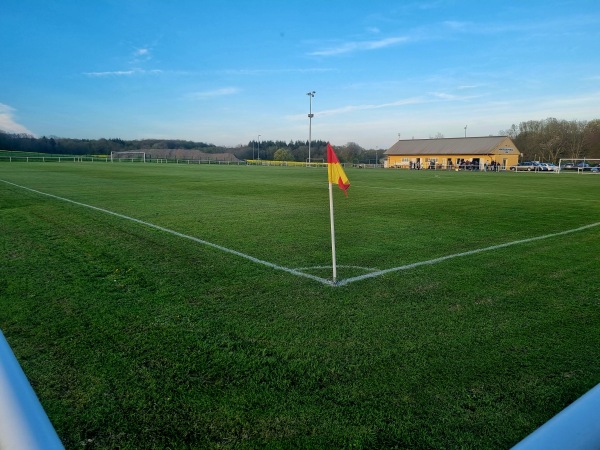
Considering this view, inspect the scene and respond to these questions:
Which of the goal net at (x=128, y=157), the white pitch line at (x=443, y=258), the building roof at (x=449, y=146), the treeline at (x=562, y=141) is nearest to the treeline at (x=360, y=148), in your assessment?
the treeline at (x=562, y=141)

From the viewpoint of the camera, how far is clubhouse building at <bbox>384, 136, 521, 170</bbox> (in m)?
71.9

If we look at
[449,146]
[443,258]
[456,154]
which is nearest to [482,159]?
[456,154]

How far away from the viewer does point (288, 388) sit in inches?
119

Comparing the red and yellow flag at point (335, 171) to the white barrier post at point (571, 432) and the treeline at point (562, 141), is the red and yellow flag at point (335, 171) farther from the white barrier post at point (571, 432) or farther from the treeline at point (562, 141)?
the treeline at point (562, 141)

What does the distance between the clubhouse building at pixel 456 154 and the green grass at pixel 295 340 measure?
6429 centimetres

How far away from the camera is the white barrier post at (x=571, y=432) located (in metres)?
0.93

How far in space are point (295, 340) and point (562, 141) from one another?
9814cm

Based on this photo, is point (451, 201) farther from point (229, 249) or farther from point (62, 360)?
point (62, 360)

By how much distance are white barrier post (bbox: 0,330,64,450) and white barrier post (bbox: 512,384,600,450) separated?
0.96m

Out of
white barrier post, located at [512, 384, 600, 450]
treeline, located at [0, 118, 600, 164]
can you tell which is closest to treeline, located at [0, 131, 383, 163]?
treeline, located at [0, 118, 600, 164]

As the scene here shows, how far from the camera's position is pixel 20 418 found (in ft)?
3.06

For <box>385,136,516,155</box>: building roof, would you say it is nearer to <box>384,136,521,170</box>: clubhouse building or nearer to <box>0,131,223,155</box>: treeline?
<box>384,136,521,170</box>: clubhouse building

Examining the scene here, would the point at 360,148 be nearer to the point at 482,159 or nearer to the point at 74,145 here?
the point at 482,159

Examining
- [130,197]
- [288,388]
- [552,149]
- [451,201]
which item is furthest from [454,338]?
[552,149]
